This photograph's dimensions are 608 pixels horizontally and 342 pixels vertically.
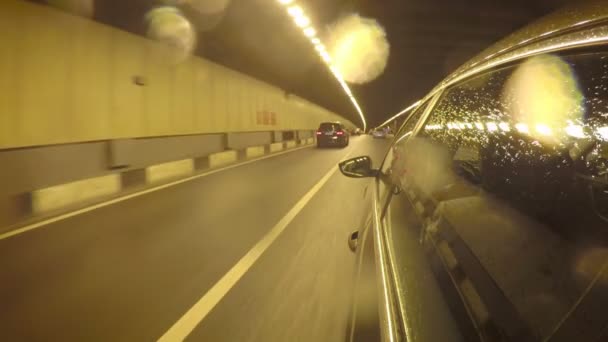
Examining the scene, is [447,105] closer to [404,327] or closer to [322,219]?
[404,327]

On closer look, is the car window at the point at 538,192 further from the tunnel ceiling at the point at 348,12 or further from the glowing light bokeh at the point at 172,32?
the glowing light bokeh at the point at 172,32

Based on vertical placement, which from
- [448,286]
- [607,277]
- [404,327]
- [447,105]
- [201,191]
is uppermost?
[447,105]

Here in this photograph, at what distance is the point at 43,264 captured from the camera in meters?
5.58

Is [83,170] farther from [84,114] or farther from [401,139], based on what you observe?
[401,139]

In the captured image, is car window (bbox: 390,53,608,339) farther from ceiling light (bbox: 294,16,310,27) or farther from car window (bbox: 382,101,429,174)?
ceiling light (bbox: 294,16,310,27)

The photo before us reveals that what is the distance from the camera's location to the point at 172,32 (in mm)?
16359

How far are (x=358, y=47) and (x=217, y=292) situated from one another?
2016 centimetres

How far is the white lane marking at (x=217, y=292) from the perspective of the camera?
3.65 m

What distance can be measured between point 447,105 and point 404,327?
1.63 metres

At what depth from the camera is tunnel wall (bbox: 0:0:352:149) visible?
975cm

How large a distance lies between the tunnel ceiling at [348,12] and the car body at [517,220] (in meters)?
11.3

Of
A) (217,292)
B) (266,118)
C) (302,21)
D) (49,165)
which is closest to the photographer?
(217,292)

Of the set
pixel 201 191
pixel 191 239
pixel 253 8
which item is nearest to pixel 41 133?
pixel 201 191

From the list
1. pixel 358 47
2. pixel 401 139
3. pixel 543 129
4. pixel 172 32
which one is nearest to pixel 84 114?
pixel 172 32
